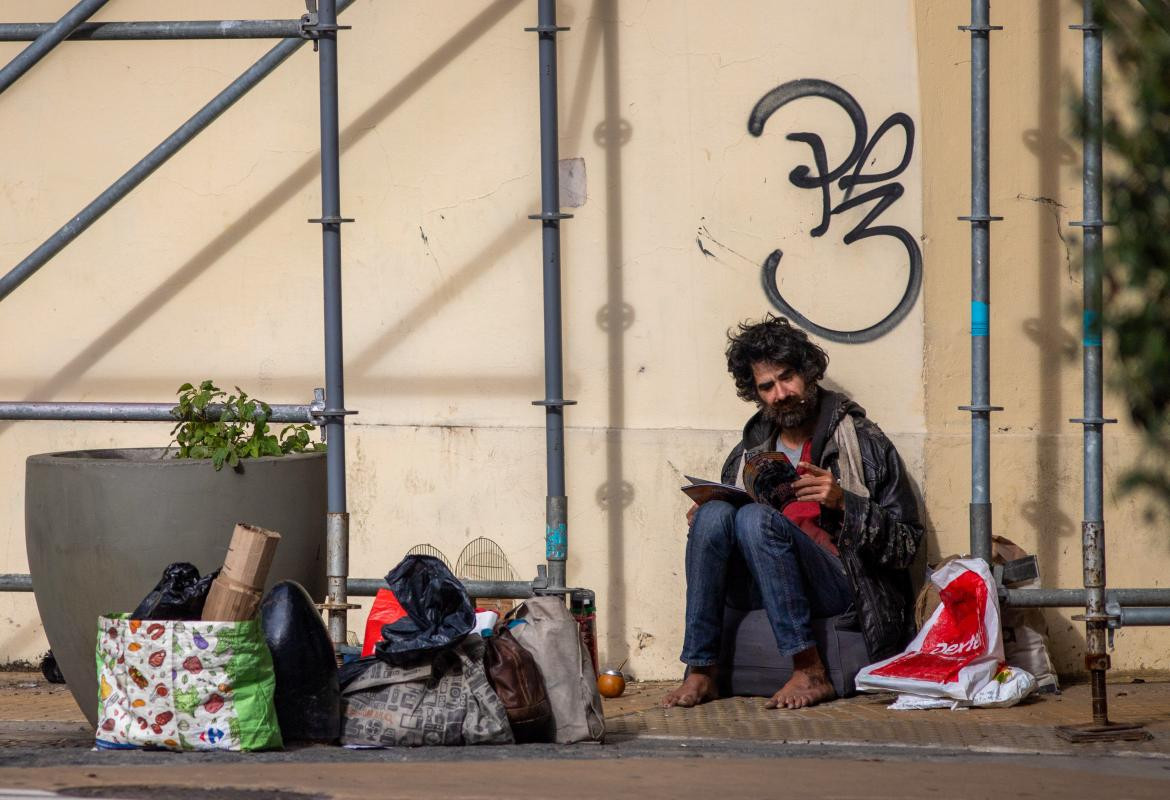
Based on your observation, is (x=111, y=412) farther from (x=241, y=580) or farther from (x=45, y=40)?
(x=241, y=580)

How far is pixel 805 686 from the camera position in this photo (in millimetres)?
4594

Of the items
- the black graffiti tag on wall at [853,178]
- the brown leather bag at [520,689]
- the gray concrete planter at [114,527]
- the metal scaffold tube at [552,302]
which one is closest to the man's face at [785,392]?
the black graffiti tag on wall at [853,178]

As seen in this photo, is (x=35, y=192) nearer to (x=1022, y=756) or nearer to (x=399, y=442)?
(x=399, y=442)

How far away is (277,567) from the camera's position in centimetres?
422

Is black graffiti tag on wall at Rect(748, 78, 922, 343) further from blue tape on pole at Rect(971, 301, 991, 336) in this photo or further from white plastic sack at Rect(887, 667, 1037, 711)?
white plastic sack at Rect(887, 667, 1037, 711)

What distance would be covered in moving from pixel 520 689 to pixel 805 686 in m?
1.01

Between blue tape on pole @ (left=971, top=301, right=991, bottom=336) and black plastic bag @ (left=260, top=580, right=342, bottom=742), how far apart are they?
85.7 inches

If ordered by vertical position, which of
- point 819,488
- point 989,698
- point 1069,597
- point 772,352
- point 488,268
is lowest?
point 989,698

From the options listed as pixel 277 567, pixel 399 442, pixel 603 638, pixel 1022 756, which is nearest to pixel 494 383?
pixel 399 442

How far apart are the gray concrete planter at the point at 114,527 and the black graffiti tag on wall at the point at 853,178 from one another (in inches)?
79.3

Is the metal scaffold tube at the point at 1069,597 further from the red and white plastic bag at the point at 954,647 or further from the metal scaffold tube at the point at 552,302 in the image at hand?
the metal scaffold tube at the point at 552,302

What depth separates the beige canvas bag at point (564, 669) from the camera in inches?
160

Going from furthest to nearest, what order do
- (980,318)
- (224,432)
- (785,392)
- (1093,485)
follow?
(785,392)
(980,318)
(1093,485)
(224,432)

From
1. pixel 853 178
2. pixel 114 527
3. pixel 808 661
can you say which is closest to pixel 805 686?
pixel 808 661
